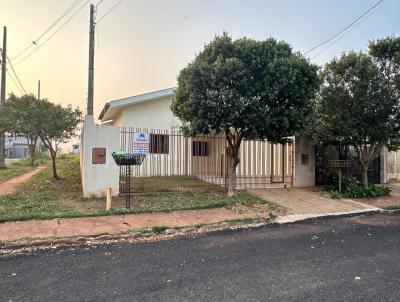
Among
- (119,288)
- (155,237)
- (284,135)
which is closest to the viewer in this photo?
(119,288)

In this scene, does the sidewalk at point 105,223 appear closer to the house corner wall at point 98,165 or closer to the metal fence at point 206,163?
the house corner wall at point 98,165

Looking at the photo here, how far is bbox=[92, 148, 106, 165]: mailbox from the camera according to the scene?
859cm

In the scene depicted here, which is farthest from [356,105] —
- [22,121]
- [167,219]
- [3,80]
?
[3,80]

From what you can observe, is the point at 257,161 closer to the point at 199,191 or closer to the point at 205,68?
the point at 199,191

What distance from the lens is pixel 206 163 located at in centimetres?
1147

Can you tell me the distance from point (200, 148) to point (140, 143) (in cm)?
273

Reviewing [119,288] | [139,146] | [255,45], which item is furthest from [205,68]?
[119,288]

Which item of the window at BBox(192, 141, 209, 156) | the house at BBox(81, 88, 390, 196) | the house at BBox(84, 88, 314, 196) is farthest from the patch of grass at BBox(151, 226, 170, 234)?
the window at BBox(192, 141, 209, 156)

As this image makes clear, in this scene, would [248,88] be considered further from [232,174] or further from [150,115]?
[150,115]

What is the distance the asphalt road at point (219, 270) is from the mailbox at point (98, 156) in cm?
392

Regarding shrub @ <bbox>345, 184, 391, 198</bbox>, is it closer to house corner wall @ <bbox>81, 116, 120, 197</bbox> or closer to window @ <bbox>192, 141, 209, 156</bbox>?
window @ <bbox>192, 141, 209, 156</bbox>

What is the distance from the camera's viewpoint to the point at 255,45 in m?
8.34

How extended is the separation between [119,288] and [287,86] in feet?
21.8

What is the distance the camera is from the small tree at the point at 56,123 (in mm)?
11750
